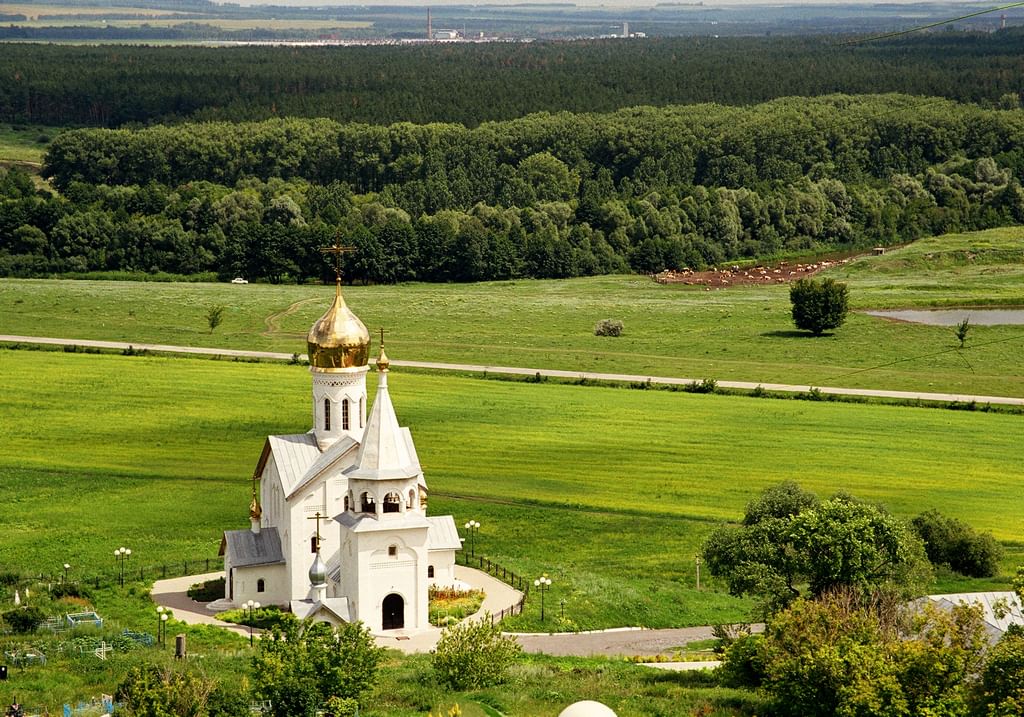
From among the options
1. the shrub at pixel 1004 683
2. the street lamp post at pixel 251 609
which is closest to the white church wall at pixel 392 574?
the street lamp post at pixel 251 609

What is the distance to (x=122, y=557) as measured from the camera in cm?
5325

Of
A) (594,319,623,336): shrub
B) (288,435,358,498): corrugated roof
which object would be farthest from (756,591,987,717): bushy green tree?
(594,319,623,336): shrub

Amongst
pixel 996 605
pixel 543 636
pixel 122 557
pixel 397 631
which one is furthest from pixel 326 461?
pixel 996 605

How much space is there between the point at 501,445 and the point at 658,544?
13.7m

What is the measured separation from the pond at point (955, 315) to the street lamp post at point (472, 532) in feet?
167

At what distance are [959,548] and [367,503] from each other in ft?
58.6

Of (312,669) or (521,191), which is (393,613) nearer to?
(312,669)

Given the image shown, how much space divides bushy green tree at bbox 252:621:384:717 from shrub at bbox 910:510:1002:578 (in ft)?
67.8

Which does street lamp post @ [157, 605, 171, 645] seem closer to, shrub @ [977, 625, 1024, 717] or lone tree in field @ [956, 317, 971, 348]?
shrub @ [977, 625, 1024, 717]

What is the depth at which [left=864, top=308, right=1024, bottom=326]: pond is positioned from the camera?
103 meters

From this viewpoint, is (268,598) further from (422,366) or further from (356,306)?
(356,306)

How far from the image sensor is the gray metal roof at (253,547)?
4931cm

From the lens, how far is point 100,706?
37.6 metres

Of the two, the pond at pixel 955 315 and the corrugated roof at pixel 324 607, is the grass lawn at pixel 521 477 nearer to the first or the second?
the corrugated roof at pixel 324 607
